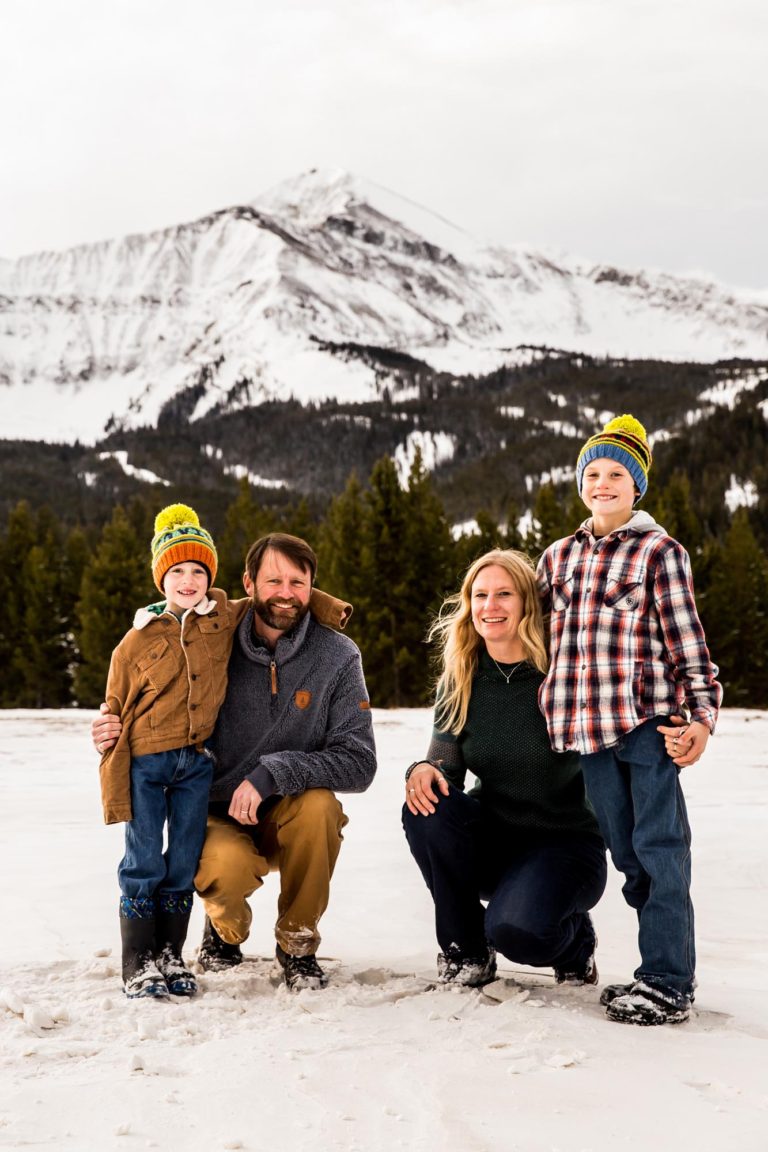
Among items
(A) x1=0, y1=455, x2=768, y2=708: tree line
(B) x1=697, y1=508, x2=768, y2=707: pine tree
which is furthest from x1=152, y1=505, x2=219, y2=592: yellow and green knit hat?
(B) x1=697, y1=508, x2=768, y2=707: pine tree

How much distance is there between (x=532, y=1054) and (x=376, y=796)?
5510 mm

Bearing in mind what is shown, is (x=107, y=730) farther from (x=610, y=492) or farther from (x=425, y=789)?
(x=610, y=492)

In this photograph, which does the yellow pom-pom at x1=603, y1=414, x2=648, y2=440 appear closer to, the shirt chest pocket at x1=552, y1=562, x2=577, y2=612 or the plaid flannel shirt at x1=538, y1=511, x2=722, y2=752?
the plaid flannel shirt at x1=538, y1=511, x2=722, y2=752

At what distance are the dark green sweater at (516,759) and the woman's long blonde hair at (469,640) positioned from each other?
2.0 inches

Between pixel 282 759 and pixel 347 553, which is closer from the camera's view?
pixel 282 759

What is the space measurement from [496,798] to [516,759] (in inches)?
7.9

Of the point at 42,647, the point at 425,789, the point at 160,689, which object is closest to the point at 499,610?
the point at 425,789

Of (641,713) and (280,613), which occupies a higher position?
(280,613)

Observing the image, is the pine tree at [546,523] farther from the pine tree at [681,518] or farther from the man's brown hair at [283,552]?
the man's brown hair at [283,552]

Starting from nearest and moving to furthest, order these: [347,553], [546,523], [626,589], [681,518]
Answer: [626,589] → [347,553] → [681,518] → [546,523]

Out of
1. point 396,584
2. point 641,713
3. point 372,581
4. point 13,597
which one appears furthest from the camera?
point 13,597

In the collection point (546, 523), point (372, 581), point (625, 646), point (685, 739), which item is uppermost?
point (546, 523)

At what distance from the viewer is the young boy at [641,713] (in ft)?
10.8

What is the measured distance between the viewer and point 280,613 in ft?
12.7
